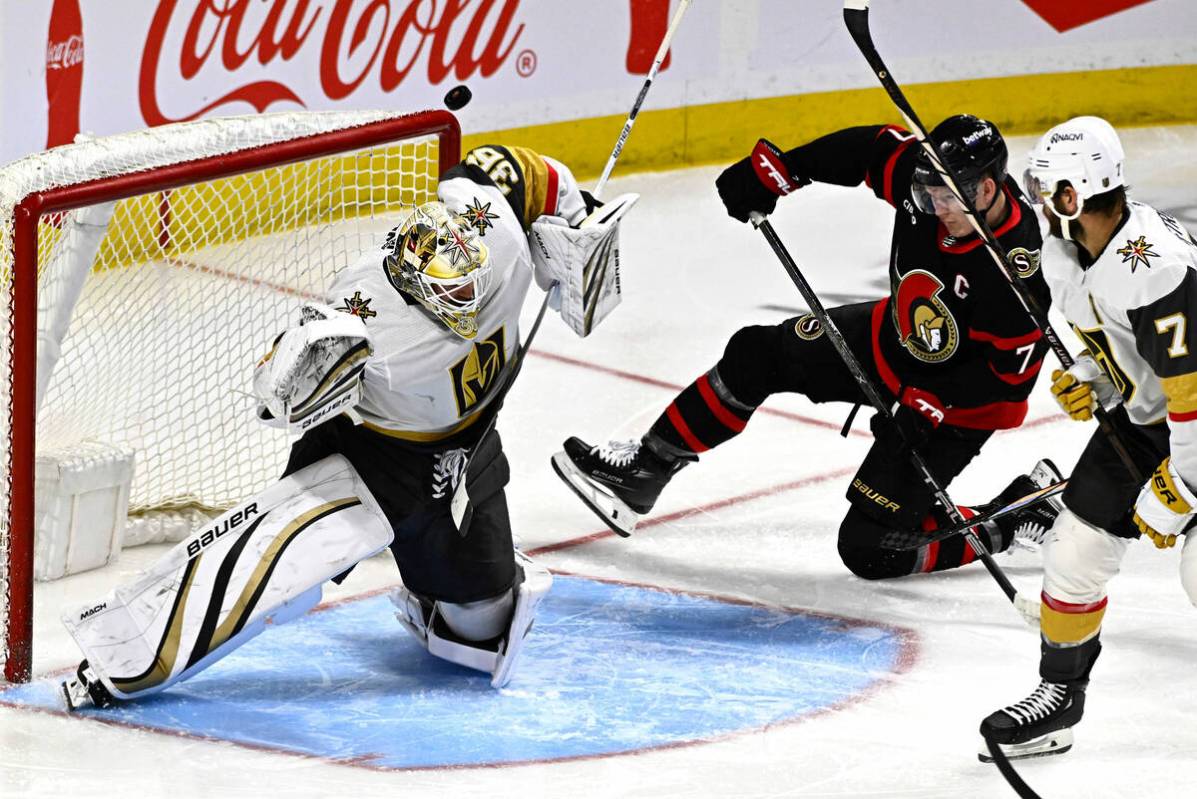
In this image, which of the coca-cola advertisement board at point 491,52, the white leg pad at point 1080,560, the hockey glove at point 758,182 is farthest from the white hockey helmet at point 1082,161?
the coca-cola advertisement board at point 491,52

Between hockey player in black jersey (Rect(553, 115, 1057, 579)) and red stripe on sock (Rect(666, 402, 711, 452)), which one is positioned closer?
hockey player in black jersey (Rect(553, 115, 1057, 579))

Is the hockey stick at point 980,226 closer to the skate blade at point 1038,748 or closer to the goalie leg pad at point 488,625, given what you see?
the skate blade at point 1038,748

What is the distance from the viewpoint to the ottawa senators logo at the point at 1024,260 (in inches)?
139

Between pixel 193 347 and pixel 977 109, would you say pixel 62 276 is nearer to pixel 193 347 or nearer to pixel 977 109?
pixel 193 347

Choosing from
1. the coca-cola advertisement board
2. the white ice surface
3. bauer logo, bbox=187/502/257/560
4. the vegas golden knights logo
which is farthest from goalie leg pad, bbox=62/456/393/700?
the coca-cola advertisement board

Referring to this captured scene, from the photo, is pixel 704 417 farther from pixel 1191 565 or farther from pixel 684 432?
pixel 1191 565

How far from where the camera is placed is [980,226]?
10.5 ft

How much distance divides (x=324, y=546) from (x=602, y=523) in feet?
4.00

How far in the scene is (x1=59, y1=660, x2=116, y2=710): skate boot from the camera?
3041 millimetres

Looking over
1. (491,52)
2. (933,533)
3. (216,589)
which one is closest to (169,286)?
(216,589)

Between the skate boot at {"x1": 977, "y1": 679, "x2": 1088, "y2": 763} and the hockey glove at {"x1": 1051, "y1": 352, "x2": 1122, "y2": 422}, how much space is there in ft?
1.42

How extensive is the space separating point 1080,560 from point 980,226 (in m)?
0.60

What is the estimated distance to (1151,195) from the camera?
659 cm

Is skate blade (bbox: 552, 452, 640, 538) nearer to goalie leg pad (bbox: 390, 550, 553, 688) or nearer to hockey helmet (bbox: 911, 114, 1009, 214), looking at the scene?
goalie leg pad (bbox: 390, 550, 553, 688)
